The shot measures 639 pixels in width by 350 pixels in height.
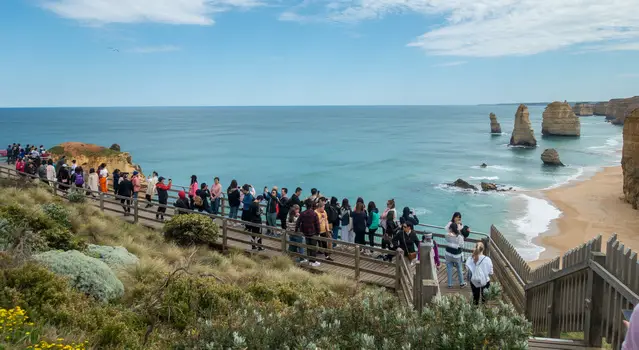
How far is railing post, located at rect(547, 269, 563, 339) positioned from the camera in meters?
6.23

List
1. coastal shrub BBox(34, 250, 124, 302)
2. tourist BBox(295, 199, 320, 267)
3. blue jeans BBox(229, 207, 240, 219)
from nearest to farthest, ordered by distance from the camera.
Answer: coastal shrub BBox(34, 250, 124, 302)
tourist BBox(295, 199, 320, 267)
blue jeans BBox(229, 207, 240, 219)

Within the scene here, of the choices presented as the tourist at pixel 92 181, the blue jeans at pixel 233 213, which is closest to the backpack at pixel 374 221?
the blue jeans at pixel 233 213

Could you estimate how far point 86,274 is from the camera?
7.65m

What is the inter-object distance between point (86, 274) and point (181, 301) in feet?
5.36

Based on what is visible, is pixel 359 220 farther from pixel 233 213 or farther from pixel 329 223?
pixel 233 213

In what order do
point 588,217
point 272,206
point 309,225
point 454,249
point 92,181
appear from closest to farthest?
point 454,249, point 309,225, point 272,206, point 92,181, point 588,217

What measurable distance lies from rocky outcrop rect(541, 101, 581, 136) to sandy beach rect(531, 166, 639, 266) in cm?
6344

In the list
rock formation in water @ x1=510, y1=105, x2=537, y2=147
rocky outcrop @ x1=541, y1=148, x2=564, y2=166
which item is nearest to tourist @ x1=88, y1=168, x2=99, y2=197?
rocky outcrop @ x1=541, y1=148, x2=564, y2=166

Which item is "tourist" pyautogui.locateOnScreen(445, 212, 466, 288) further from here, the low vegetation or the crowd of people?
the low vegetation

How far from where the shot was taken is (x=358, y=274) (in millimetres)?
10164

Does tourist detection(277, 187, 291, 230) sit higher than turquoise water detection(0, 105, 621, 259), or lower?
higher

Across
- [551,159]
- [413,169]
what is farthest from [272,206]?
[551,159]

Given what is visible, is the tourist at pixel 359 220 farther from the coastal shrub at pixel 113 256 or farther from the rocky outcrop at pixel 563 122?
the rocky outcrop at pixel 563 122

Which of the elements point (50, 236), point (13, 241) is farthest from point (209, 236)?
point (13, 241)
